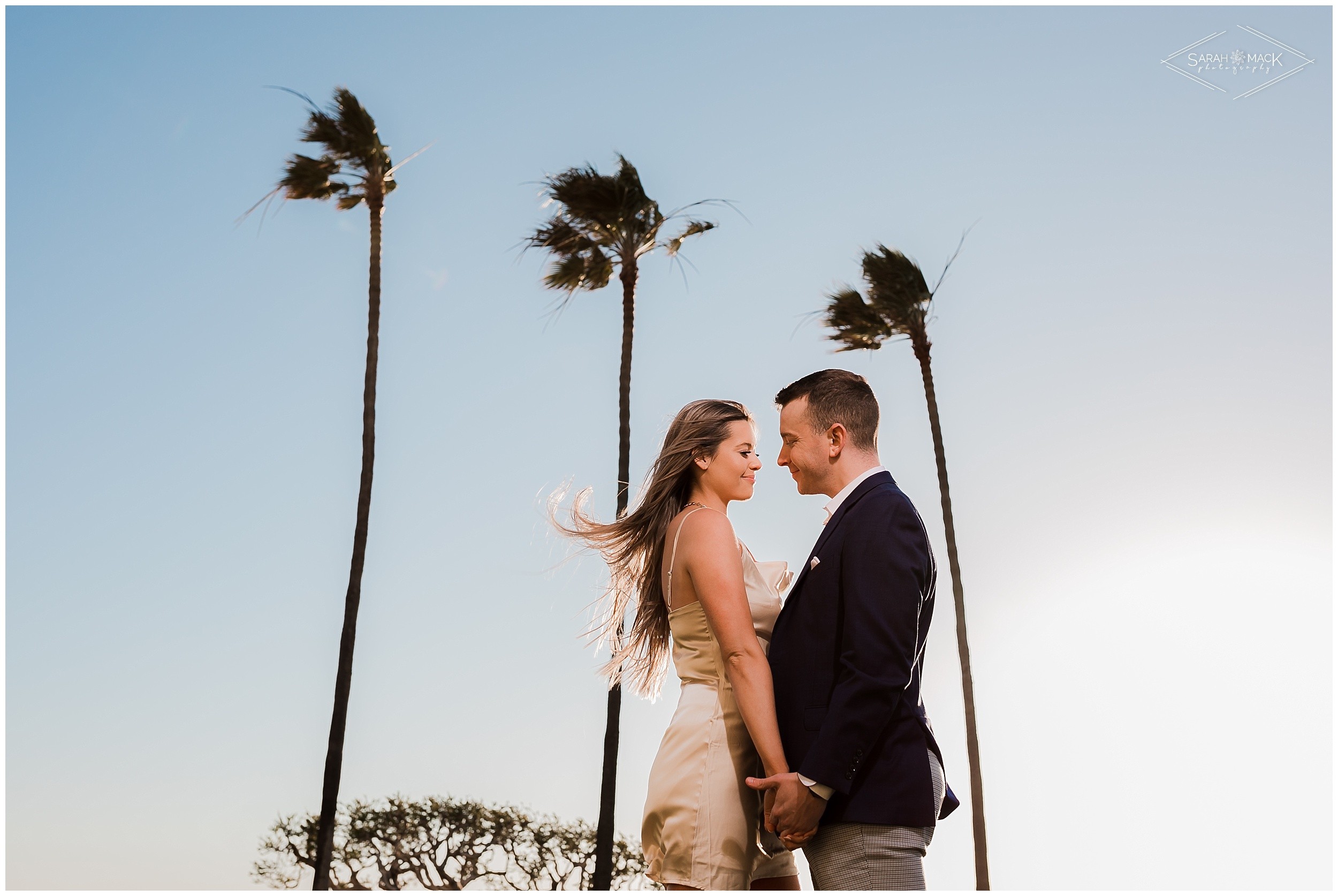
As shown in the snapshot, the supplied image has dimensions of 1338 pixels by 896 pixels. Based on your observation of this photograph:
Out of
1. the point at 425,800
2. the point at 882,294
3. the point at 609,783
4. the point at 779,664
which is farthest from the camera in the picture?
the point at 425,800

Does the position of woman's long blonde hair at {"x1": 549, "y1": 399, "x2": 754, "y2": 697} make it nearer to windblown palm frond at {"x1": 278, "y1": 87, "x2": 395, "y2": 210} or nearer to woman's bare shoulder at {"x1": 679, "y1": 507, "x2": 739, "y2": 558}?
woman's bare shoulder at {"x1": 679, "y1": 507, "x2": 739, "y2": 558}

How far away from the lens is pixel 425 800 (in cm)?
1920

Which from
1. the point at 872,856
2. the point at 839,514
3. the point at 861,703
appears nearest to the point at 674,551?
the point at 839,514

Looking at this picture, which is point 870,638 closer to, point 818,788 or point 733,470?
point 818,788

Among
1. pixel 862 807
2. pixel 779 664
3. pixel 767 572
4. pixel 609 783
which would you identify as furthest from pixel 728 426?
pixel 609 783

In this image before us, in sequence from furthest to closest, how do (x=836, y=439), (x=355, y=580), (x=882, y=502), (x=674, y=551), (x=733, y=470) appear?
(x=355, y=580) → (x=733, y=470) → (x=674, y=551) → (x=836, y=439) → (x=882, y=502)

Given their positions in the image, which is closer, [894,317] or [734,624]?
[734,624]

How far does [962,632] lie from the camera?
51.4ft

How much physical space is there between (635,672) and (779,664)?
3.54 feet

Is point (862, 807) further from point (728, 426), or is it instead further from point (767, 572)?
point (728, 426)

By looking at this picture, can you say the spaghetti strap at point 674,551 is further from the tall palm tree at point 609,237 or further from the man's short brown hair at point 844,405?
the tall palm tree at point 609,237

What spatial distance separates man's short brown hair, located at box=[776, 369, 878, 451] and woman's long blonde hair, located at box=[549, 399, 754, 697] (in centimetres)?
46

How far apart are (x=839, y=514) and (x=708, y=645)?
68cm

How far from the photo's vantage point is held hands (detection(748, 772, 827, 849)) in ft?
9.17
